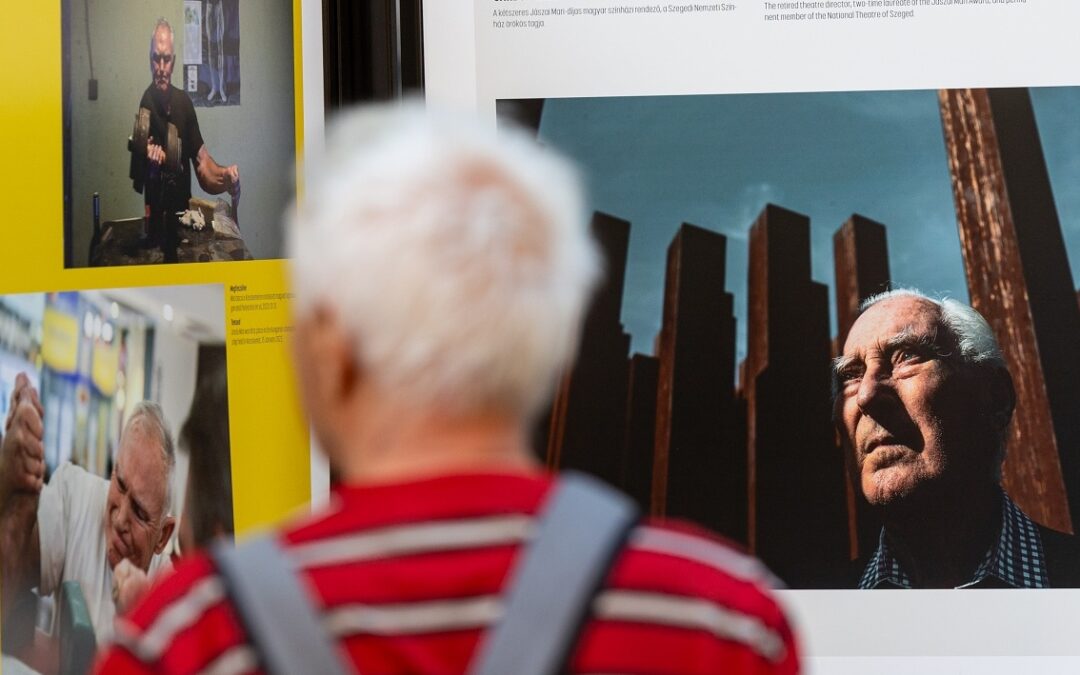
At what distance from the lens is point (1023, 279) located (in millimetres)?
2166

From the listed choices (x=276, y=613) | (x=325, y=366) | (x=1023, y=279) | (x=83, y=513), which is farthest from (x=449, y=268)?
(x=83, y=513)

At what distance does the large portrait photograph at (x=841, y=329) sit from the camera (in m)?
2.13

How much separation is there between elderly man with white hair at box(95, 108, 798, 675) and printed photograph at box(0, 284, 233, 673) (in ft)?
4.72

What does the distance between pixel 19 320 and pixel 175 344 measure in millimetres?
304

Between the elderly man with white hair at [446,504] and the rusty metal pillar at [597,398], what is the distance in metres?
1.27

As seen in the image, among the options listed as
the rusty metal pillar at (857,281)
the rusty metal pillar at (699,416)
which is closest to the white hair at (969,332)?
the rusty metal pillar at (857,281)

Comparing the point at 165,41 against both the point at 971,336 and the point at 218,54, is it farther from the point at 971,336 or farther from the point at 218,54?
the point at 971,336

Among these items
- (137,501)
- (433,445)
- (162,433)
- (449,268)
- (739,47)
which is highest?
(739,47)

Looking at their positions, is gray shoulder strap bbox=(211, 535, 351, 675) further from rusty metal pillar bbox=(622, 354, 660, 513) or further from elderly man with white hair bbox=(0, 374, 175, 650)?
elderly man with white hair bbox=(0, 374, 175, 650)

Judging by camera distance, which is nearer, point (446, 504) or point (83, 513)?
point (446, 504)

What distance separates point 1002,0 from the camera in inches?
86.9

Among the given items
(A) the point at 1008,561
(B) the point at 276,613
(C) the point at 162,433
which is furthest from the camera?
(C) the point at 162,433

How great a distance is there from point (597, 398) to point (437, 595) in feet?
4.61

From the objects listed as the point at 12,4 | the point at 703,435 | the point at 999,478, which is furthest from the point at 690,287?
the point at 12,4
